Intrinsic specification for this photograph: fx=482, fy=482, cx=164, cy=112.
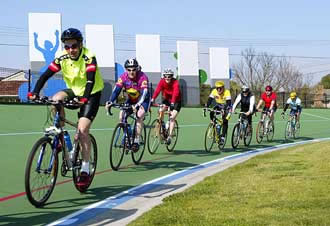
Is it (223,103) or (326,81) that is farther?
(326,81)

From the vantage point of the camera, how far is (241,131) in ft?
50.5

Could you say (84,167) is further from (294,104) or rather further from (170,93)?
(294,104)

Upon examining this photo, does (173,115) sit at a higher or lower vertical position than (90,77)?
lower

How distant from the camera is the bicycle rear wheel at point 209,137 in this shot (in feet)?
44.1

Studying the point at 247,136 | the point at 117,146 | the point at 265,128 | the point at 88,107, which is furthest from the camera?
the point at 265,128

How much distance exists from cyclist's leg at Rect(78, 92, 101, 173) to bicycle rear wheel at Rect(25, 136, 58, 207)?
0.55 metres

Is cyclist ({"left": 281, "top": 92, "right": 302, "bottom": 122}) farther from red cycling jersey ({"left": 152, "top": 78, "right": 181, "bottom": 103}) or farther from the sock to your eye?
the sock

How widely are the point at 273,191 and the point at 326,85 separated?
A: 360ft

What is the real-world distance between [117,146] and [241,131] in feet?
22.7

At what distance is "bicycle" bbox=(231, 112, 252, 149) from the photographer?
1495cm

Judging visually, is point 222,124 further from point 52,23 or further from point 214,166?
point 52,23

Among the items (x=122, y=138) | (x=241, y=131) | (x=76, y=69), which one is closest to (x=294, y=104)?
(x=241, y=131)

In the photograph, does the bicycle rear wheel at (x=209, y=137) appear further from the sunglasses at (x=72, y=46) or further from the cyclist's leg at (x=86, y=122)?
the sunglasses at (x=72, y=46)

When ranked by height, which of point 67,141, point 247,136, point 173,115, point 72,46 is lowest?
point 247,136
